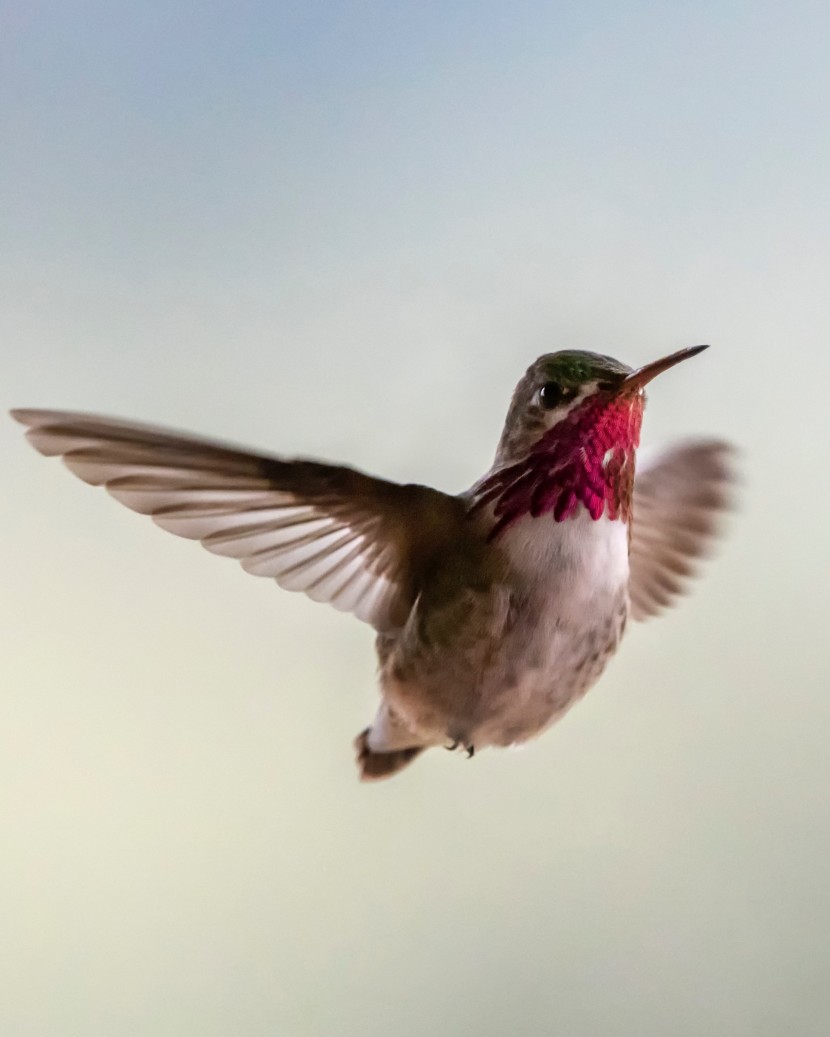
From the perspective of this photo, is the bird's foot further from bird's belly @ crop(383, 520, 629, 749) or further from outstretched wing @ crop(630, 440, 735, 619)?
outstretched wing @ crop(630, 440, 735, 619)

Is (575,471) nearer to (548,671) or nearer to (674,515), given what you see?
(548,671)

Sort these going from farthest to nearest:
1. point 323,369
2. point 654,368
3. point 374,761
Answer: point 323,369 → point 374,761 → point 654,368

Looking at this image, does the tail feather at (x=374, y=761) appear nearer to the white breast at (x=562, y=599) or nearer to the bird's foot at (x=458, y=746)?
the bird's foot at (x=458, y=746)

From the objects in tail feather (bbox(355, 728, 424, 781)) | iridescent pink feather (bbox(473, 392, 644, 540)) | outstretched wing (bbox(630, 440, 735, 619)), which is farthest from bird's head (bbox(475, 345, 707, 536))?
tail feather (bbox(355, 728, 424, 781))

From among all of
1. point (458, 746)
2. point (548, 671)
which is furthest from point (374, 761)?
point (548, 671)

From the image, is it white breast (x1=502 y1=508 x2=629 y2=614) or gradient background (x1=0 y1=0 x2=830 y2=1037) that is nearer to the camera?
white breast (x1=502 y1=508 x2=629 y2=614)

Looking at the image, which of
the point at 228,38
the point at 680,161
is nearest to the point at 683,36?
the point at 680,161

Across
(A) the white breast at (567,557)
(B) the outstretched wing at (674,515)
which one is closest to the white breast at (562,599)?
(A) the white breast at (567,557)
